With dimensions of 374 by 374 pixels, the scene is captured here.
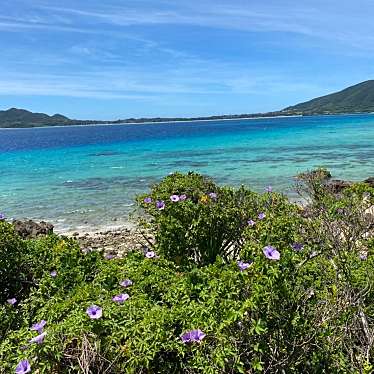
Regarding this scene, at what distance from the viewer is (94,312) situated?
3033 mm

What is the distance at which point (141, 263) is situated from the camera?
13.9 feet

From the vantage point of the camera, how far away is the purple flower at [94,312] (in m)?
2.99

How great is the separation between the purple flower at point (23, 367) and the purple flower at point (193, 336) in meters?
0.97

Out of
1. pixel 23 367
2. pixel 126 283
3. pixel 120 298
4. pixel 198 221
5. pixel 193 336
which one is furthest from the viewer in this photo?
pixel 198 221

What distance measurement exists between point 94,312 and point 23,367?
0.53m

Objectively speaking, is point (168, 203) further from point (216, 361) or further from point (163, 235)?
point (216, 361)

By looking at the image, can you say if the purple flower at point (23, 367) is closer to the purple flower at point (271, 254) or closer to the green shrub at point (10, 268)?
the purple flower at point (271, 254)

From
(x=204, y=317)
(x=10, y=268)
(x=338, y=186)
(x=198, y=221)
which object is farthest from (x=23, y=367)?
(x=338, y=186)

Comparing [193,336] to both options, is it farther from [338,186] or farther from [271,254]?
[338,186]

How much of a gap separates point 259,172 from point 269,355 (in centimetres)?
2260

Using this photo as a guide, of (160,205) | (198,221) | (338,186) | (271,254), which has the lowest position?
(338,186)

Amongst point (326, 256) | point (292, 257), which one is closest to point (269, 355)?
point (292, 257)

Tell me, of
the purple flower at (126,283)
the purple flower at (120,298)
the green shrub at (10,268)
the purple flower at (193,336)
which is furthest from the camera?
the green shrub at (10,268)

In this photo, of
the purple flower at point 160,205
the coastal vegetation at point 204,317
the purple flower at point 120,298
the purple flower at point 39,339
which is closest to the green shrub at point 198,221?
the purple flower at point 160,205
